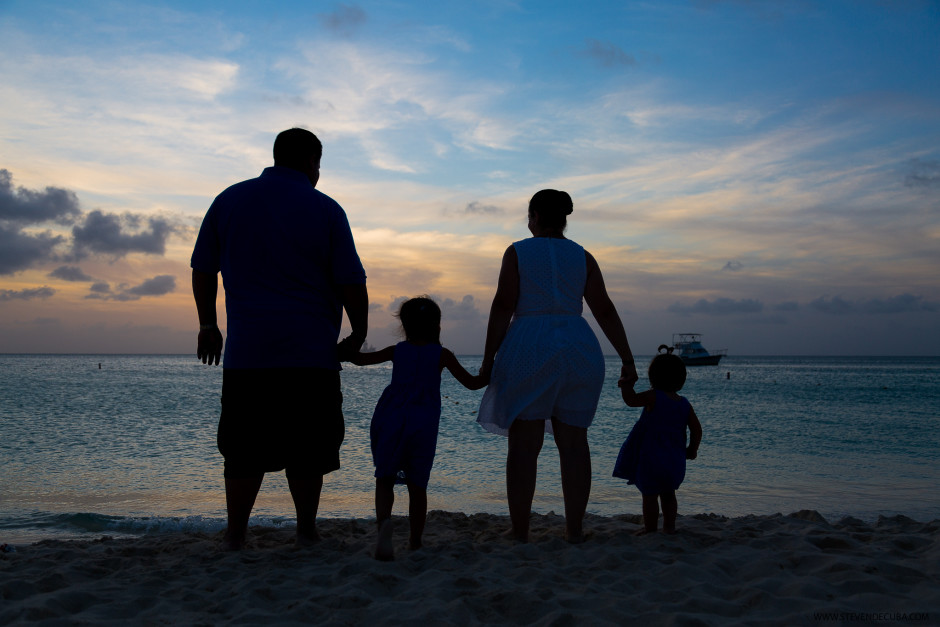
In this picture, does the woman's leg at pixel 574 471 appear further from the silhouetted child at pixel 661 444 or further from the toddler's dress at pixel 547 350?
the silhouetted child at pixel 661 444

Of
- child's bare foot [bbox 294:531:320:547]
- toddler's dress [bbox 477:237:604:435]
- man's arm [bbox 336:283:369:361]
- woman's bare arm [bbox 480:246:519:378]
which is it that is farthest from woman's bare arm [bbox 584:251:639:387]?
Answer: child's bare foot [bbox 294:531:320:547]

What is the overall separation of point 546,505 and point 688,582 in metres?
3.54

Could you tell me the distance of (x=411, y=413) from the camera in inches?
122

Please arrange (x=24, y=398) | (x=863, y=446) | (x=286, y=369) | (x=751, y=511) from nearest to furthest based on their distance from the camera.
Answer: (x=286, y=369) → (x=751, y=511) → (x=863, y=446) → (x=24, y=398)

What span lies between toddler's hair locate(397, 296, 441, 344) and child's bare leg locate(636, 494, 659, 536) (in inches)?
61.9

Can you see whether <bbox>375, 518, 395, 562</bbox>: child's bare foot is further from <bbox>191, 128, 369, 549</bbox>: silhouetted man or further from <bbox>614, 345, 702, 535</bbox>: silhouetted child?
<bbox>614, 345, 702, 535</bbox>: silhouetted child

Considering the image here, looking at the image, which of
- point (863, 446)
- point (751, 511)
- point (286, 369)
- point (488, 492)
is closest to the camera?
point (286, 369)

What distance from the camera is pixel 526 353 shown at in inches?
126

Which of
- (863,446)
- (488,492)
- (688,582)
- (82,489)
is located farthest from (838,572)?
(863,446)

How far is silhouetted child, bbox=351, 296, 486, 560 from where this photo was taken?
3043mm

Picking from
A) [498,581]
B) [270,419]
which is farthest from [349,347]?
[498,581]

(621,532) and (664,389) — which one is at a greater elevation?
(664,389)

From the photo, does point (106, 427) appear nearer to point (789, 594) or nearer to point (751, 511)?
point (751, 511)

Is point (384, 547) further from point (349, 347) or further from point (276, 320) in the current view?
point (276, 320)
